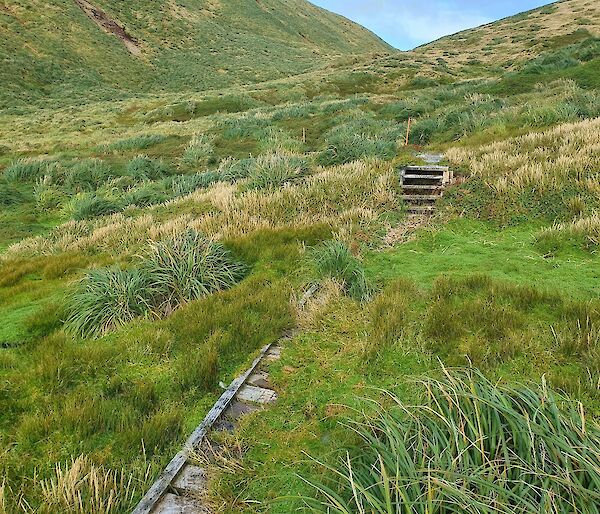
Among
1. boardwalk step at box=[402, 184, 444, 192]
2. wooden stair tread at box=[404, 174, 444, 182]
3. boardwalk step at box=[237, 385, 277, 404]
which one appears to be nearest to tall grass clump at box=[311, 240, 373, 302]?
boardwalk step at box=[237, 385, 277, 404]

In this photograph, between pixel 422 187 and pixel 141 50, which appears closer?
pixel 422 187

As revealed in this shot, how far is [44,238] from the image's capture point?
34.9 ft

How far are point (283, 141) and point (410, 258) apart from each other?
13.6 metres

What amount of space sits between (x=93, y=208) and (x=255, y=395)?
37.1 ft

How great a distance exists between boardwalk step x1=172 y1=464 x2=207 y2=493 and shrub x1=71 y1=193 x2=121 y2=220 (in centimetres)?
1142

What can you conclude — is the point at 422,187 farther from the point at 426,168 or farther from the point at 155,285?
the point at 155,285

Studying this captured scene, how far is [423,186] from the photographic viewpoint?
30.9 feet

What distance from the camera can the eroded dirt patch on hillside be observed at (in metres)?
57.5

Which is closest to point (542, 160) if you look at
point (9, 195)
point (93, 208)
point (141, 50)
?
point (93, 208)

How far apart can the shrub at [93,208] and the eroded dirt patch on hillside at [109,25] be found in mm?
51565

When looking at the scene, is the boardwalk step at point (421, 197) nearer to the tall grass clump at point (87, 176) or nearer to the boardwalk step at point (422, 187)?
the boardwalk step at point (422, 187)

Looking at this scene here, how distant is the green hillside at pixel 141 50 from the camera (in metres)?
44.1

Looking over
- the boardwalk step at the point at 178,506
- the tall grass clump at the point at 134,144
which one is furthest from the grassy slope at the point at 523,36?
the boardwalk step at the point at 178,506

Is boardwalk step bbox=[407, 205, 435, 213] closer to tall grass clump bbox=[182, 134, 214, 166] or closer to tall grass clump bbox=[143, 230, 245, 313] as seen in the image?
tall grass clump bbox=[143, 230, 245, 313]
